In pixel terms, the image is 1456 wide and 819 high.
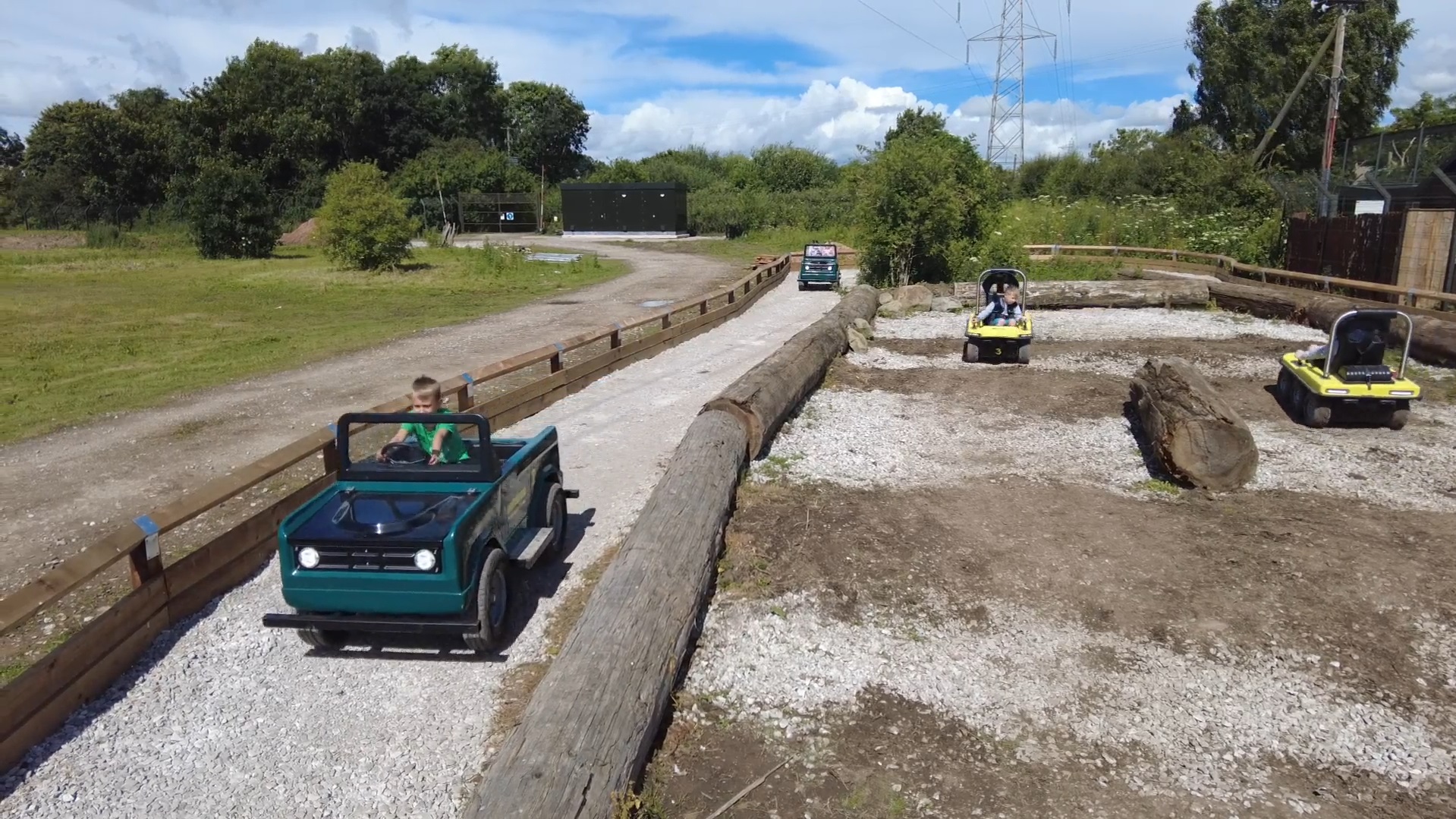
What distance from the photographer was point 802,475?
352 inches

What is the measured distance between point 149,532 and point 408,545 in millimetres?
1710

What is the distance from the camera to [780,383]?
10.6 meters

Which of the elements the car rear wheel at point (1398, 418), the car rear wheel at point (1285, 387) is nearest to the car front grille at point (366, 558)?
the car rear wheel at point (1398, 418)

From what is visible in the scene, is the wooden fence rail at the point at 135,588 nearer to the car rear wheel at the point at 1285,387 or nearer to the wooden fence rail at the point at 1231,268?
the car rear wheel at the point at 1285,387

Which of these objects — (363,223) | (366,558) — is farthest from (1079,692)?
(363,223)

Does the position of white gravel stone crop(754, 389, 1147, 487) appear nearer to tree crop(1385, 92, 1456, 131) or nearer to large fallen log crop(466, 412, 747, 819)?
large fallen log crop(466, 412, 747, 819)

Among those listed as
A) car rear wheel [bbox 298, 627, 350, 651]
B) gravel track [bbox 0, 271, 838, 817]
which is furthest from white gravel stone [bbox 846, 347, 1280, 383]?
car rear wheel [bbox 298, 627, 350, 651]

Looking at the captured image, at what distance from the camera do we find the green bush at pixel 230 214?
121 ft

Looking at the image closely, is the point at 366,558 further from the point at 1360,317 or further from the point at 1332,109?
the point at 1332,109

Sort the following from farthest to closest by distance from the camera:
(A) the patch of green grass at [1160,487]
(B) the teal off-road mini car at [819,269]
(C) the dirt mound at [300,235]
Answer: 1. (C) the dirt mound at [300,235]
2. (B) the teal off-road mini car at [819,269]
3. (A) the patch of green grass at [1160,487]

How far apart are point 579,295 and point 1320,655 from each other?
69.3ft

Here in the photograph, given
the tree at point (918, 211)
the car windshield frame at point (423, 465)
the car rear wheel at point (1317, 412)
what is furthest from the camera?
the tree at point (918, 211)

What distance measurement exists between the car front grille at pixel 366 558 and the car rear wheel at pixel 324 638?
43 centimetres

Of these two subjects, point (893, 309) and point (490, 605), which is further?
point (893, 309)
